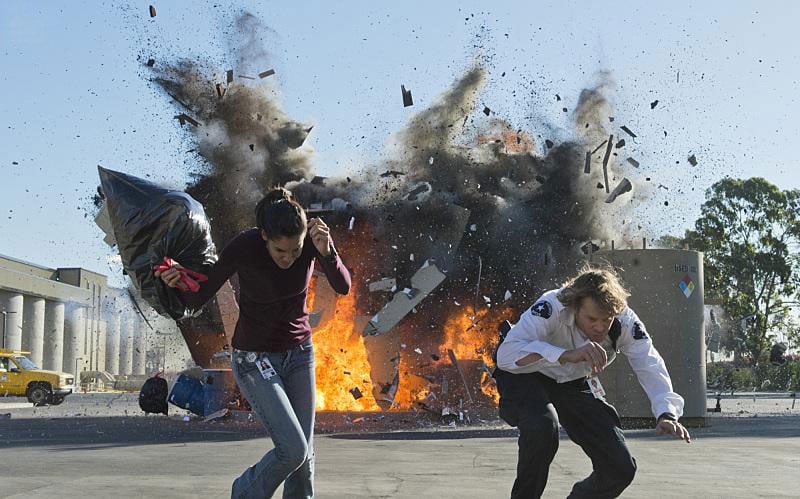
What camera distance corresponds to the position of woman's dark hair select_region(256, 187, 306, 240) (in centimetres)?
517

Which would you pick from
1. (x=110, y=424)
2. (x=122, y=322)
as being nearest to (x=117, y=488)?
(x=110, y=424)

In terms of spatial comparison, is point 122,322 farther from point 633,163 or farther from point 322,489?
point 322,489

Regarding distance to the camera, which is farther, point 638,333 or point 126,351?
point 126,351

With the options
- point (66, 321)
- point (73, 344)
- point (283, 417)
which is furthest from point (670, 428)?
point (73, 344)

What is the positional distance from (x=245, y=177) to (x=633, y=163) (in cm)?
872

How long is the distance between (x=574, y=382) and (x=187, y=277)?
6.92 ft

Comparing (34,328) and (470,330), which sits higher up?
(34,328)

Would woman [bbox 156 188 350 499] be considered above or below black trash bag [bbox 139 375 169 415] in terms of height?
above

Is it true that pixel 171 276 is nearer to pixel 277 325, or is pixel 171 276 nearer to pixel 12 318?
pixel 277 325

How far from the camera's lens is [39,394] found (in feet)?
113

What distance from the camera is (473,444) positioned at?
1327cm

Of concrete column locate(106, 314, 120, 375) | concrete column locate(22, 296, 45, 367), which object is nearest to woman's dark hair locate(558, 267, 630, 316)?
concrete column locate(22, 296, 45, 367)

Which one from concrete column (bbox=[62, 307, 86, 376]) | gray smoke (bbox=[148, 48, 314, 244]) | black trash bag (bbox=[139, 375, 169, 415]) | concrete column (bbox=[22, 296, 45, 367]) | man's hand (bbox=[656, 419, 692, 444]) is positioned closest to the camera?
man's hand (bbox=[656, 419, 692, 444])

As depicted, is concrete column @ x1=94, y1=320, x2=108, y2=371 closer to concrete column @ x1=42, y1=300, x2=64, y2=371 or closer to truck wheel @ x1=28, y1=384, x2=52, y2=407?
concrete column @ x1=42, y1=300, x2=64, y2=371
